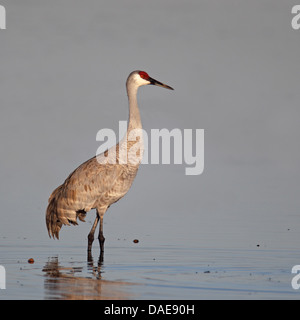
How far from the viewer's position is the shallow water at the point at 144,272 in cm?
1052

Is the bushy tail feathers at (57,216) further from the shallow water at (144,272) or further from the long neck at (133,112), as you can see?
the long neck at (133,112)

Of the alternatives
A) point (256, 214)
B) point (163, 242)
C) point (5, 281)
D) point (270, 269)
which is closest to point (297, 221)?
point (256, 214)

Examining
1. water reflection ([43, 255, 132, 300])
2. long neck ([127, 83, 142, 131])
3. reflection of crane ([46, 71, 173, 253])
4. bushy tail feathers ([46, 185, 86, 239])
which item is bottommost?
water reflection ([43, 255, 132, 300])

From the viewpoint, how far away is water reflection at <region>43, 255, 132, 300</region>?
10.4m

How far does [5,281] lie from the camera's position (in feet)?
36.4

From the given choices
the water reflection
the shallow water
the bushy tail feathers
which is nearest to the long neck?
the bushy tail feathers

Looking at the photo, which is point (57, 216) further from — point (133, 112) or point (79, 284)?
point (79, 284)

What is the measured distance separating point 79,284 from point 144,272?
120cm

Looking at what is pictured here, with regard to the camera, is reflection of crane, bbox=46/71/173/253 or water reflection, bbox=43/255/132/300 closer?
water reflection, bbox=43/255/132/300

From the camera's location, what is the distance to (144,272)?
1206 cm

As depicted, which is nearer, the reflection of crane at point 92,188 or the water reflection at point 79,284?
the water reflection at point 79,284

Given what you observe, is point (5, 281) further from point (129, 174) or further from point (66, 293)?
point (129, 174)

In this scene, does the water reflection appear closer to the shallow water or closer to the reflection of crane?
the shallow water

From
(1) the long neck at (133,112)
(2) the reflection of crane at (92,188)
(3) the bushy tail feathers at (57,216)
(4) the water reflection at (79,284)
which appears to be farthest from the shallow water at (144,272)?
(1) the long neck at (133,112)
